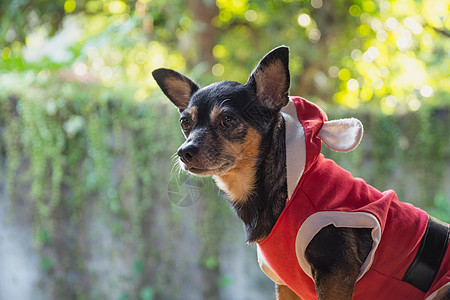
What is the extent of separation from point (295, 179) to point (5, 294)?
3366mm

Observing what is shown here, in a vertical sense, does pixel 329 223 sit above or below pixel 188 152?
below

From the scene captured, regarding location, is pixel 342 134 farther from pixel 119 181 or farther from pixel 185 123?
pixel 119 181

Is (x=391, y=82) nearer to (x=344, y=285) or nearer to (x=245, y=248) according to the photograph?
(x=245, y=248)

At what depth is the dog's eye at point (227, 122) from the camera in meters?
1.46

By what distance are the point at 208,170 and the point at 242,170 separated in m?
0.13

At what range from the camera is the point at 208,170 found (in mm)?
1451

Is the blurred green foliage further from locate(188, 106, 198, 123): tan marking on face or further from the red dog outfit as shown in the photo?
the red dog outfit

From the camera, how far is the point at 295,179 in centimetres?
131

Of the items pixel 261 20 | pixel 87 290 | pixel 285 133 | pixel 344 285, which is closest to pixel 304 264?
pixel 344 285

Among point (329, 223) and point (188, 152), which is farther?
point (188, 152)

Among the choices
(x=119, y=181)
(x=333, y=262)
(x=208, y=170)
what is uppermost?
(x=208, y=170)

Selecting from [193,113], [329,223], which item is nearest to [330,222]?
[329,223]

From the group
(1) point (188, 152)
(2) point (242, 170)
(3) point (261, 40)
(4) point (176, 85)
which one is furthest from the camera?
(3) point (261, 40)

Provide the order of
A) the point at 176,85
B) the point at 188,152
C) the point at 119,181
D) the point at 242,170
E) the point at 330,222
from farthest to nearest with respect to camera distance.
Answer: the point at 119,181 < the point at 176,85 < the point at 242,170 < the point at 188,152 < the point at 330,222
